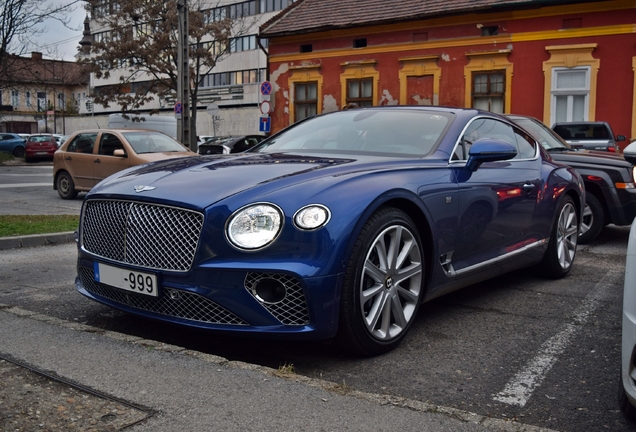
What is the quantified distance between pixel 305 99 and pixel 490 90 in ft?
25.2

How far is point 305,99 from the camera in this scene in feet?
91.8

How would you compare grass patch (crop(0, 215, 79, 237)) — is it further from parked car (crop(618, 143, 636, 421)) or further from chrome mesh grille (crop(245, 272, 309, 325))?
parked car (crop(618, 143, 636, 421))

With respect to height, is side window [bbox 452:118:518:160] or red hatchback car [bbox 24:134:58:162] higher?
side window [bbox 452:118:518:160]

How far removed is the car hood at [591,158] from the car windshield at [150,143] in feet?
28.1

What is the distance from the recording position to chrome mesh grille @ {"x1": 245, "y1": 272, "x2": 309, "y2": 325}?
3436 mm

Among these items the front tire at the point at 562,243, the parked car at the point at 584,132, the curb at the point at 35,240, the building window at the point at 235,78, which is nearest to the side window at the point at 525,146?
the front tire at the point at 562,243

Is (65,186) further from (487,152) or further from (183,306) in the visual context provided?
(183,306)

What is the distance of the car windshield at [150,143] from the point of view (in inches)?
577

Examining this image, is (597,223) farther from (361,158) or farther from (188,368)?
(188,368)

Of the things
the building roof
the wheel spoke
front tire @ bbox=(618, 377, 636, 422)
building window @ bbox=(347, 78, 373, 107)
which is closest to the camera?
front tire @ bbox=(618, 377, 636, 422)

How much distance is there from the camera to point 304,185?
145 inches

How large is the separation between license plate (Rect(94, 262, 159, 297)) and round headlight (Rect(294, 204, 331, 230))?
0.84m

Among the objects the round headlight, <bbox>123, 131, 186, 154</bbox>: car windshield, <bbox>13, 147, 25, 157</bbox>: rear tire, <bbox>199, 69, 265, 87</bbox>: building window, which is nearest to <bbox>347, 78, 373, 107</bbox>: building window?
<bbox>123, 131, 186, 154</bbox>: car windshield

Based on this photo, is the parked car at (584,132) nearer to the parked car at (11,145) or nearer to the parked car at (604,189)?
the parked car at (604,189)
